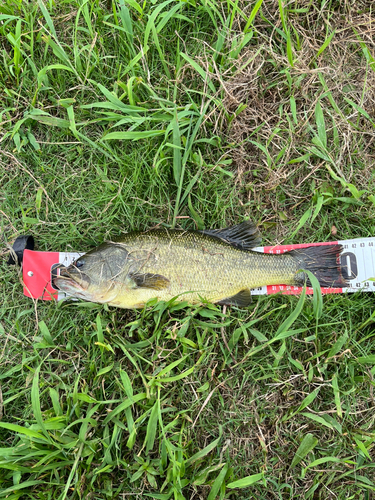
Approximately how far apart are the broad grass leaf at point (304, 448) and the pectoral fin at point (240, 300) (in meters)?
1.24

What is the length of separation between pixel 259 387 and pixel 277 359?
0.35 metres

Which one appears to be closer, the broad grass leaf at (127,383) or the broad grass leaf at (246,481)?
the broad grass leaf at (246,481)

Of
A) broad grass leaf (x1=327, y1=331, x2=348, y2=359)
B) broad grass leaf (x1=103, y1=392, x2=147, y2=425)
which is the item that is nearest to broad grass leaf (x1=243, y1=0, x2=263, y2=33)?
broad grass leaf (x1=327, y1=331, x2=348, y2=359)

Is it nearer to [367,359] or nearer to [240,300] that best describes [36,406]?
[240,300]

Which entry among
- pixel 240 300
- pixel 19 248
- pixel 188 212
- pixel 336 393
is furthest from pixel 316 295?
pixel 19 248

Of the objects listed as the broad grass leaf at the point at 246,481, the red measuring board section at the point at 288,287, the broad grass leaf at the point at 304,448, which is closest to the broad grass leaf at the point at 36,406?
the broad grass leaf at the point at 246,481

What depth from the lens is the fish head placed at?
126 inches

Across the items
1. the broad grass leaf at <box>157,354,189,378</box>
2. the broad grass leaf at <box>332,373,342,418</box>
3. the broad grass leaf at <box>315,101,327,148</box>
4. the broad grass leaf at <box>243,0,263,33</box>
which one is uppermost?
the broad grass leaf at <box>243,0,263,33</box>

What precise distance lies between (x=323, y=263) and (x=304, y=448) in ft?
5.36

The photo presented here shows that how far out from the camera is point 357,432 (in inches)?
122

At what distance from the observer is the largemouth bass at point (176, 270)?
3.20 metres

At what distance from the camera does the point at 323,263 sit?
11.0ft

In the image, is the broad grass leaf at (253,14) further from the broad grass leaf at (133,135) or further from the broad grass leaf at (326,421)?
the broad grass leaf at (326,421)

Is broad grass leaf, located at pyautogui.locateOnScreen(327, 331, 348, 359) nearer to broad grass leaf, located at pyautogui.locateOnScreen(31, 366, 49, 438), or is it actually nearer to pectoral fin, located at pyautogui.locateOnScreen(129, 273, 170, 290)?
pectoral fin, located at pyautogui.locateOnScreen(129, 273, 170, 290)
